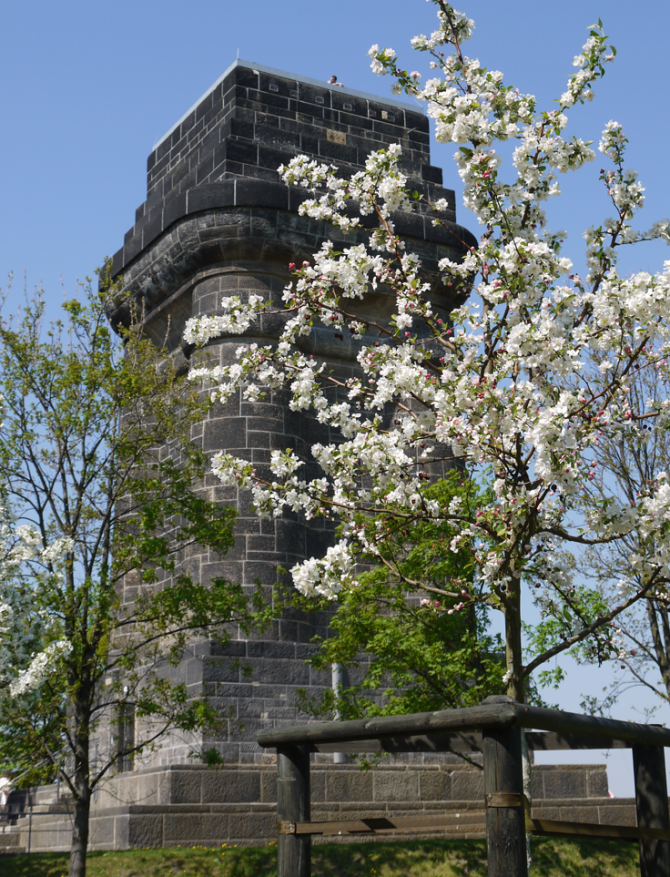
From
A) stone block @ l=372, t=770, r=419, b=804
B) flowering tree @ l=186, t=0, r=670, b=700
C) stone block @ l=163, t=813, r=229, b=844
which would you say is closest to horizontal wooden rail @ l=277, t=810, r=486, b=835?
flowering tree @ l=186, t=0, r=670, b=700

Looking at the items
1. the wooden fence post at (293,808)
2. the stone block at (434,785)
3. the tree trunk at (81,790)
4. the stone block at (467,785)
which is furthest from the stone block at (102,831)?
the wooden fence post at (293,808)

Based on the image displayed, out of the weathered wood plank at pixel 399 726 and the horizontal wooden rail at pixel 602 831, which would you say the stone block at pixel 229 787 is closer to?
the weathered wood plank at pixel 399 726

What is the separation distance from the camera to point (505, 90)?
8812 millimetres

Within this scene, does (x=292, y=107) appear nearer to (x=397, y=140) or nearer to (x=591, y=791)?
(x=397, y=140)

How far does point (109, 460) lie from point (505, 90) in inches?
258

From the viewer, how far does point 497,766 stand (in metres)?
4.28

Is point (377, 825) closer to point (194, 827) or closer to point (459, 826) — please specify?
point (459, 826)

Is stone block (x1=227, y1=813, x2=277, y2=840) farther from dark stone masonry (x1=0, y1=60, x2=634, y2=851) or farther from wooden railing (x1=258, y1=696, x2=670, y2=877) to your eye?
wooden railing (x1=258, y1=696, x2=670, y2=877)

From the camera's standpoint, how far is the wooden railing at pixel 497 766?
169 inches

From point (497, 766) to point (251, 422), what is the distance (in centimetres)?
1173

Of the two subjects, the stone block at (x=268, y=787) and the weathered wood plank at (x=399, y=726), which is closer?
the weathered wood plank at (x=399, y=726)

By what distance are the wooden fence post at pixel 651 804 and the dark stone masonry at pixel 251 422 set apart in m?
8.41

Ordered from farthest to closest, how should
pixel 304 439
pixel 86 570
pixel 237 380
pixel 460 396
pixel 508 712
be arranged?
pixel 304 439 → pixel 86 570 → pixel 237 380 → pixel 460 396 → pixel 508 712

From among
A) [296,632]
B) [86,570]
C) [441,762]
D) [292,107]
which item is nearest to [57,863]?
[86,570]
